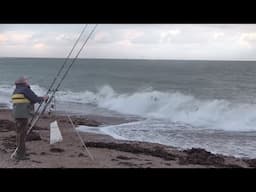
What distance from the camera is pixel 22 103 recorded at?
4.13m

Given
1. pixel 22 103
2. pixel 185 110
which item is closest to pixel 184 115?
pixel 185 110

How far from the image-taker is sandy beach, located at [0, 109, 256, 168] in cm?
468

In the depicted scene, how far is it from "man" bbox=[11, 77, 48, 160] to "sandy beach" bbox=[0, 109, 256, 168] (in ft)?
0.92

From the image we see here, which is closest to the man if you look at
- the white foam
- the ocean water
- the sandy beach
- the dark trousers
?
the dark trousers

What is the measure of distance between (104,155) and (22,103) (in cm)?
148

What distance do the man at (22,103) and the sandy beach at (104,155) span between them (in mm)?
279

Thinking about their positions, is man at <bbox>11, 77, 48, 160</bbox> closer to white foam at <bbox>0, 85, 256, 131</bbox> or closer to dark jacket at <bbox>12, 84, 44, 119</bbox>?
dark jacket at <bbox>12, 84, 44, 119</bbox>

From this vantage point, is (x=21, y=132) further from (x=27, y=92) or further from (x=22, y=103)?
(x=27, y=92)

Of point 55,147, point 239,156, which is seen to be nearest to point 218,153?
point 239,156

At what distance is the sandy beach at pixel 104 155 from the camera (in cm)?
468
